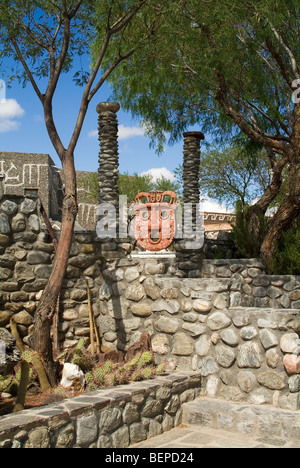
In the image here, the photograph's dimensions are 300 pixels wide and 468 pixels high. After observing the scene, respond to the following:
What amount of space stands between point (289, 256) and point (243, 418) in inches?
248

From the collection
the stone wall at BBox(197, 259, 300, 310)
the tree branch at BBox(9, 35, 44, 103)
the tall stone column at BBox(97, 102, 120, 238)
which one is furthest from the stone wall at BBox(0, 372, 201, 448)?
the tall stone column at BBox(97, 102, 120, 238)

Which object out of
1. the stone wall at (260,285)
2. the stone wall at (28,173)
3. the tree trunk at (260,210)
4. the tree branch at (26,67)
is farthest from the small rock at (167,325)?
the stone wall at (28,173)

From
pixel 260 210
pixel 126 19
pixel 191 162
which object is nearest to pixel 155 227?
pixel 260 210

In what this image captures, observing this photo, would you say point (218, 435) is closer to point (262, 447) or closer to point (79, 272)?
point (262, 447)

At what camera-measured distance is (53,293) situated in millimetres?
6039

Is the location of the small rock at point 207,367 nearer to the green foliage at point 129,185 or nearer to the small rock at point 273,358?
the small rock at point 273,358

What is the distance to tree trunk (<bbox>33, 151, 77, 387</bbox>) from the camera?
5848mm

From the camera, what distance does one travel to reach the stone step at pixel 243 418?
4961mm

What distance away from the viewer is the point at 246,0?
10.6 m

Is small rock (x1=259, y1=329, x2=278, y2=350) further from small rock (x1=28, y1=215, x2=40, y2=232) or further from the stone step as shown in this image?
small rock (x1=28, y1=215, x2=40, y2=232)

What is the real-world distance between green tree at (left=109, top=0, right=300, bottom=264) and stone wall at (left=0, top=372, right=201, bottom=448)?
5.58m

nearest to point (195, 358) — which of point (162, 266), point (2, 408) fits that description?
point (162, 266)

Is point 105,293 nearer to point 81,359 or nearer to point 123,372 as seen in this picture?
point 81,359

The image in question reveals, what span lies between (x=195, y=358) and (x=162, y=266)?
4.24 feet
